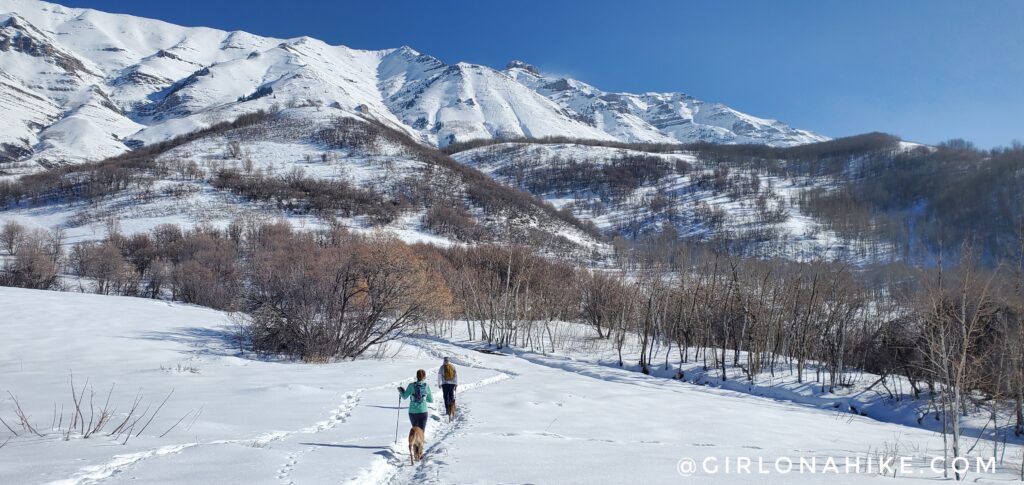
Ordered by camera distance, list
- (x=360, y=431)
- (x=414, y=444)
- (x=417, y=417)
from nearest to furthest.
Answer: (x=414, y=444) < (x=417, y=417) < (x=360, y=431)

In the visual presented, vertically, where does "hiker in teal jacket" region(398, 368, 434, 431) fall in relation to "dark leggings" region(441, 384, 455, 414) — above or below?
above

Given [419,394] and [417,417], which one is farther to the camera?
[419,394]

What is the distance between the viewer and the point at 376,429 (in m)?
10.5

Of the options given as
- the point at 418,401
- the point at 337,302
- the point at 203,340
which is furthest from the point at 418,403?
the point at 203,340

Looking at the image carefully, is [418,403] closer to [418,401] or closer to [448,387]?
[418,401]

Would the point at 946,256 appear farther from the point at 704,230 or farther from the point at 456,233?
the point at 456,233

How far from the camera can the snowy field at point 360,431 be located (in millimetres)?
7316

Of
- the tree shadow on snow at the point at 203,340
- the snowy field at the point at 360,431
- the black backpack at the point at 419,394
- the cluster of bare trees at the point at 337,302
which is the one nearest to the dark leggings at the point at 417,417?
the black backpack at the point at 419,394

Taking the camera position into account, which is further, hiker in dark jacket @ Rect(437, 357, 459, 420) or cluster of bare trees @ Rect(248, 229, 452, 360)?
cluster of bare trees @ Rect(248, 229, 452, 360)

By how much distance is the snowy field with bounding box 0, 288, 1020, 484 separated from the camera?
24.0ft

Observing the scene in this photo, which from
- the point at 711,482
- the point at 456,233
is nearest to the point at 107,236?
the point at 456,233

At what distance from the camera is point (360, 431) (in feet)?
33.6

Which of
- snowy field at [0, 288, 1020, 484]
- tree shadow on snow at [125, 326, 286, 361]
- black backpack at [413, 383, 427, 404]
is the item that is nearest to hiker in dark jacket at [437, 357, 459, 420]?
snowy field at [0, 288, 1020, 484]

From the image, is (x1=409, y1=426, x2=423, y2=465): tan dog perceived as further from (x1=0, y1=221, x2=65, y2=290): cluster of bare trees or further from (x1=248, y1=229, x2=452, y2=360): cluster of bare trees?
(x1=0, y1=221, x2=65, y2=290): cluster of bare trees
